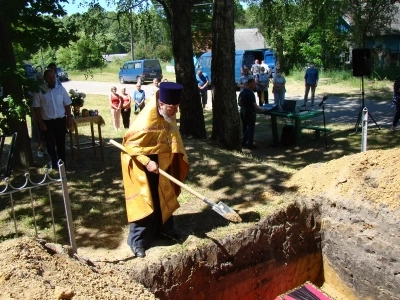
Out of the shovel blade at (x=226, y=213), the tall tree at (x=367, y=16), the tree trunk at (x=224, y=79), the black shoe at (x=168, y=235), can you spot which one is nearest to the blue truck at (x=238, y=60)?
the tall tree at (x=367, y=16)

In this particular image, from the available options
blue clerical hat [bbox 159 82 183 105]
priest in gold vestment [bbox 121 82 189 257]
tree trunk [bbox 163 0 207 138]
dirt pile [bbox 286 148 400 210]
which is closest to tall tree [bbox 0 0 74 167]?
priest in gold vestment [bbox 121 82 189 257]

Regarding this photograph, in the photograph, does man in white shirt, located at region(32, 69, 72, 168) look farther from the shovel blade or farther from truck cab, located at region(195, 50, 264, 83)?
truck cab, located at region(195, 50, 264, 83)

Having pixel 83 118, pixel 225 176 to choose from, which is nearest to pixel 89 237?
pixel 225 176

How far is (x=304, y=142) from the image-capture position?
41.2ft

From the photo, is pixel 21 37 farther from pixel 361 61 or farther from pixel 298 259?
pixel 361 61

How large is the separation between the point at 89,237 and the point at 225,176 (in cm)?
246

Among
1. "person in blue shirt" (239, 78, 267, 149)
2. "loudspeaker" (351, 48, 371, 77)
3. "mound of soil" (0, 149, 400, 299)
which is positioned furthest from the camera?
"loudspeaker" (351, 48, 371, 77)

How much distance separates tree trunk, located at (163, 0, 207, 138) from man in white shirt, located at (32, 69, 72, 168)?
3.62 m

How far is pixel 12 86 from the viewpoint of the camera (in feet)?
22.2

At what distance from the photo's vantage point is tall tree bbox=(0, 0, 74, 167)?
638cm

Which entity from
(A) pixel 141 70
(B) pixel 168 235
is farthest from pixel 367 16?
(B) pixel 168 235

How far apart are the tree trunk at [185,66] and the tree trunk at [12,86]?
410 cm

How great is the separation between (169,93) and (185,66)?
20.1ft

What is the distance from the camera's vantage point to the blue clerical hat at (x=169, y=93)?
4.37 metres
